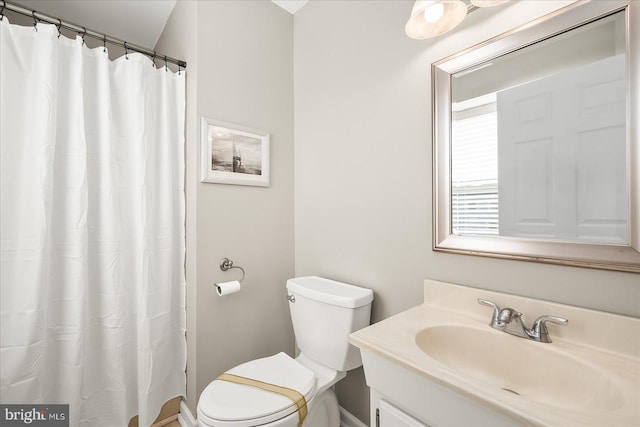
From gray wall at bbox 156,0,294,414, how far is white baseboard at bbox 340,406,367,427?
1.65ft

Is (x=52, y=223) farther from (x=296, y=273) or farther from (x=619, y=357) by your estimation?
(x=619, y=357)

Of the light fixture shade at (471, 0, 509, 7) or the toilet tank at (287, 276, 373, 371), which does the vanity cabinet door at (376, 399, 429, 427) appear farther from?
the light fixture shade at (471, 0, 509, 7)

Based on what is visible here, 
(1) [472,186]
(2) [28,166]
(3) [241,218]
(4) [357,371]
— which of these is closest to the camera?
(1) [472,186]

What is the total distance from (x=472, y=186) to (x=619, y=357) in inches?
24.9

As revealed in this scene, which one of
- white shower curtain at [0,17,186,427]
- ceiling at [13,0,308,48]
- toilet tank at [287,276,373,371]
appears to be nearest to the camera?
white shower curtain at [0,17,186,427]

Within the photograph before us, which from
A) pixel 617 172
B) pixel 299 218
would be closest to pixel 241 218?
pixel 299 218

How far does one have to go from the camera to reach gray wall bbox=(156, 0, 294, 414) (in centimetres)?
149

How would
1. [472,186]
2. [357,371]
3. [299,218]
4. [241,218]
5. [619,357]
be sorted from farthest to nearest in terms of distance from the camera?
[299,218]
[241,218]
[357,371]
[472,186]
[619,357]

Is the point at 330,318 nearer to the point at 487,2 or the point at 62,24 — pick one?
the point at 487,2

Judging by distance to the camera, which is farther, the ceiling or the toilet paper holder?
the ceiling

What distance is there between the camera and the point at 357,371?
1.49m

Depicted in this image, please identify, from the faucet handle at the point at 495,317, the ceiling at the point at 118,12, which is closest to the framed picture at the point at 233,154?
the ceiling at the point at 118,12

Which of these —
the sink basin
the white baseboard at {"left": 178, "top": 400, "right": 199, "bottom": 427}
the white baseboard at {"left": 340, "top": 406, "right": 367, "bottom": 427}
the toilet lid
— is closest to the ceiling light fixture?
the sink basin

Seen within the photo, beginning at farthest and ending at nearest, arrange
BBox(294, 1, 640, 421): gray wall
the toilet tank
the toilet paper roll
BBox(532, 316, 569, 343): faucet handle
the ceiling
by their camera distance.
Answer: the ceiling < the toilet paper roll < the toilet tank < BBox(294, 1, 640, 421): gray wall < BBox(532, 316, 569, 343): faucet handle
